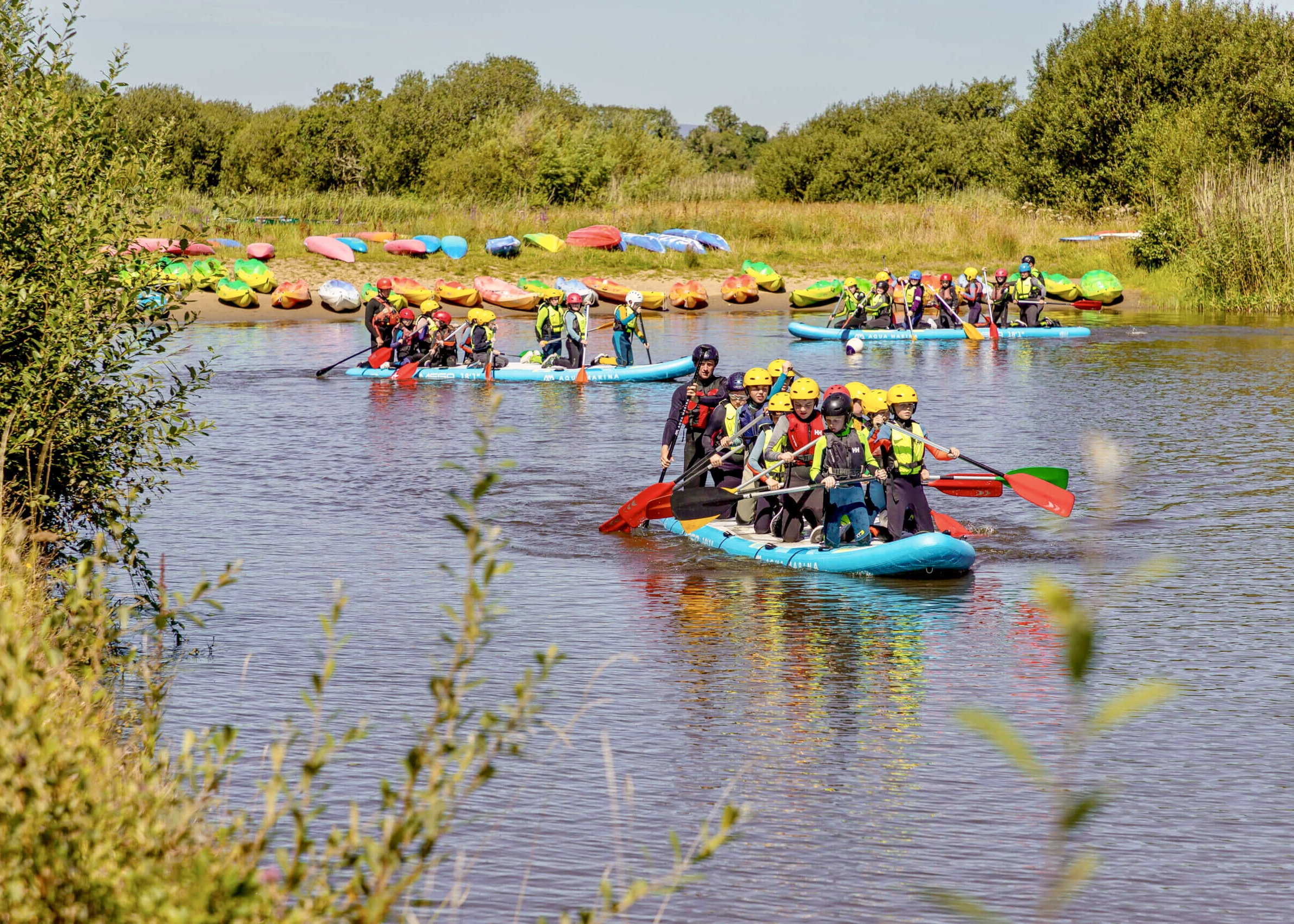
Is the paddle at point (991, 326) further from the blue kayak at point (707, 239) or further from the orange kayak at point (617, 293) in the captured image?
the blue kayak at point (707, 239)

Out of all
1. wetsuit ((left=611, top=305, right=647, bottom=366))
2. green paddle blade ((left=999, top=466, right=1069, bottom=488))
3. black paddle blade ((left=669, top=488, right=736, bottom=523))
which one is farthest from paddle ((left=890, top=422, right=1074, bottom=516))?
wetsuit ((left=611, top=305, right=647, bottom=366))

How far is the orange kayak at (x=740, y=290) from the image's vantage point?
131 ft

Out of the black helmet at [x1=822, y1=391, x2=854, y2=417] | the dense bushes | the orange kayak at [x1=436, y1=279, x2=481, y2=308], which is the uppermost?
the dense bushes

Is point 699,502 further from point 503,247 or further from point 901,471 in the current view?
point 503,247

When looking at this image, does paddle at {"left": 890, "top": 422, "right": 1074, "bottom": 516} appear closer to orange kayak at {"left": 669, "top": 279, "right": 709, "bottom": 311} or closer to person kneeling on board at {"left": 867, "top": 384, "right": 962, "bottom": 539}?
person kneeling on board at {"left": 867, "top": 384, "right": 962, "bottom": 539}

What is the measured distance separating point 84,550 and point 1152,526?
8.87 metres

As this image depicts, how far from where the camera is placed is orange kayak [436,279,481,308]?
36562 millimetres

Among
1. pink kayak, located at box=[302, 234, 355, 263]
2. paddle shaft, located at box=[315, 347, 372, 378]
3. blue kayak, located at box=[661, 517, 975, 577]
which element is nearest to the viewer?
blue kayak, located at box=[661, 517, 975, 577]

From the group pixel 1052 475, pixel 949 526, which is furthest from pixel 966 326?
pixel 949 526

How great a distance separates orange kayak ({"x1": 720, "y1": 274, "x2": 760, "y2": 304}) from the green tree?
61386mm

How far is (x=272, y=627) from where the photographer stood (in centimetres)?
1003

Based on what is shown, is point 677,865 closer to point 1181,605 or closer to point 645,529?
point 1181,605

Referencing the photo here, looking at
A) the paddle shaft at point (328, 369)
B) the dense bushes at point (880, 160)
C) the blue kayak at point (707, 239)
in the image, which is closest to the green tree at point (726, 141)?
the dense bushes at point (880, 160)

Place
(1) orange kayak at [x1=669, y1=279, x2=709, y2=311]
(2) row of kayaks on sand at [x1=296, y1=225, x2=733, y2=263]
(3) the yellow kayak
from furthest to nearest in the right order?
(3) the yellow kayak, (2) row of kayaks on sand at [x1=296, y1=225, x2=733, y2=263], (1) orange kayak at [x1=669, y1=279, x2=709, y2=311]
